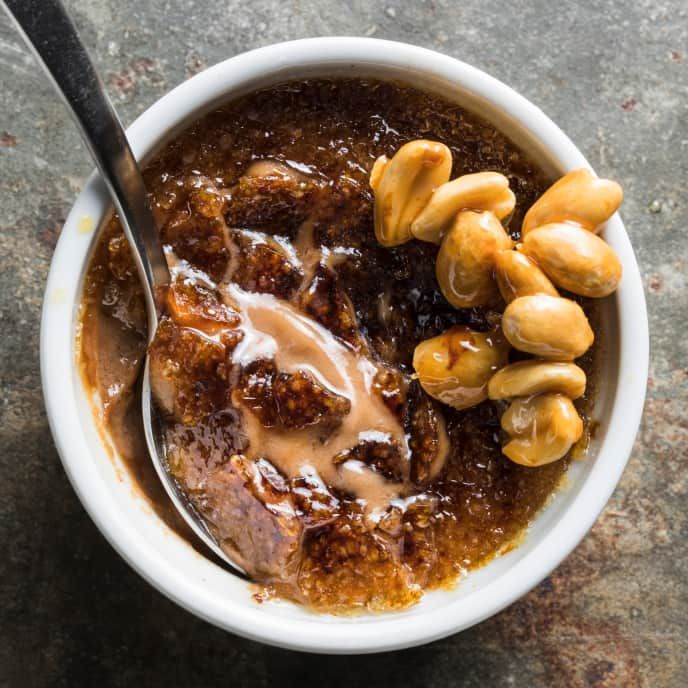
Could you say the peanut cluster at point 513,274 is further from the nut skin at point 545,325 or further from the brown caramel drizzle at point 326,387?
the brown caramel drizzle at point 326,387

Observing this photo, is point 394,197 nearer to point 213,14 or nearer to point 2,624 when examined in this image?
point 213,14

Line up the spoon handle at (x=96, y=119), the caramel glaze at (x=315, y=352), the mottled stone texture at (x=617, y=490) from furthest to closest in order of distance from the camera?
1. the mottled stone texture at (x=617, y=490)
2. the caramel glaze at (x=315, y=352)
3. the spoon handle at (x=96, y=119)

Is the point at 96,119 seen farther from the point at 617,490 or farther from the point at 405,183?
the point at 617,490

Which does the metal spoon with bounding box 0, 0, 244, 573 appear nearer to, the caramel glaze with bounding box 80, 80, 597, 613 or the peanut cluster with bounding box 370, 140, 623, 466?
the caramel glaze with bounding box 80, 80, 597, 613

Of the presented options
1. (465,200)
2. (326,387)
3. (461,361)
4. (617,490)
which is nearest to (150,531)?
(326,387)

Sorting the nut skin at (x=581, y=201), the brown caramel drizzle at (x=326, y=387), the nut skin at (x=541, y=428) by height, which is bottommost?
the brown caramel drizzle at (x=326, y=387)

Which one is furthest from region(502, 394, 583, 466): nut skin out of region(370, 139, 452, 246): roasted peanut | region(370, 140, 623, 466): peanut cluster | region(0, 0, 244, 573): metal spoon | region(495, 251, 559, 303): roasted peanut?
region(0, 0, 244, 573): metal spoon

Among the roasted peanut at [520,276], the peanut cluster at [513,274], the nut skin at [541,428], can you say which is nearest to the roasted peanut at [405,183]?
the peanut cluster at [513,274]

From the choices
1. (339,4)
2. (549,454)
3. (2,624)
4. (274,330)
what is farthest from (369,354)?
(2,624)
